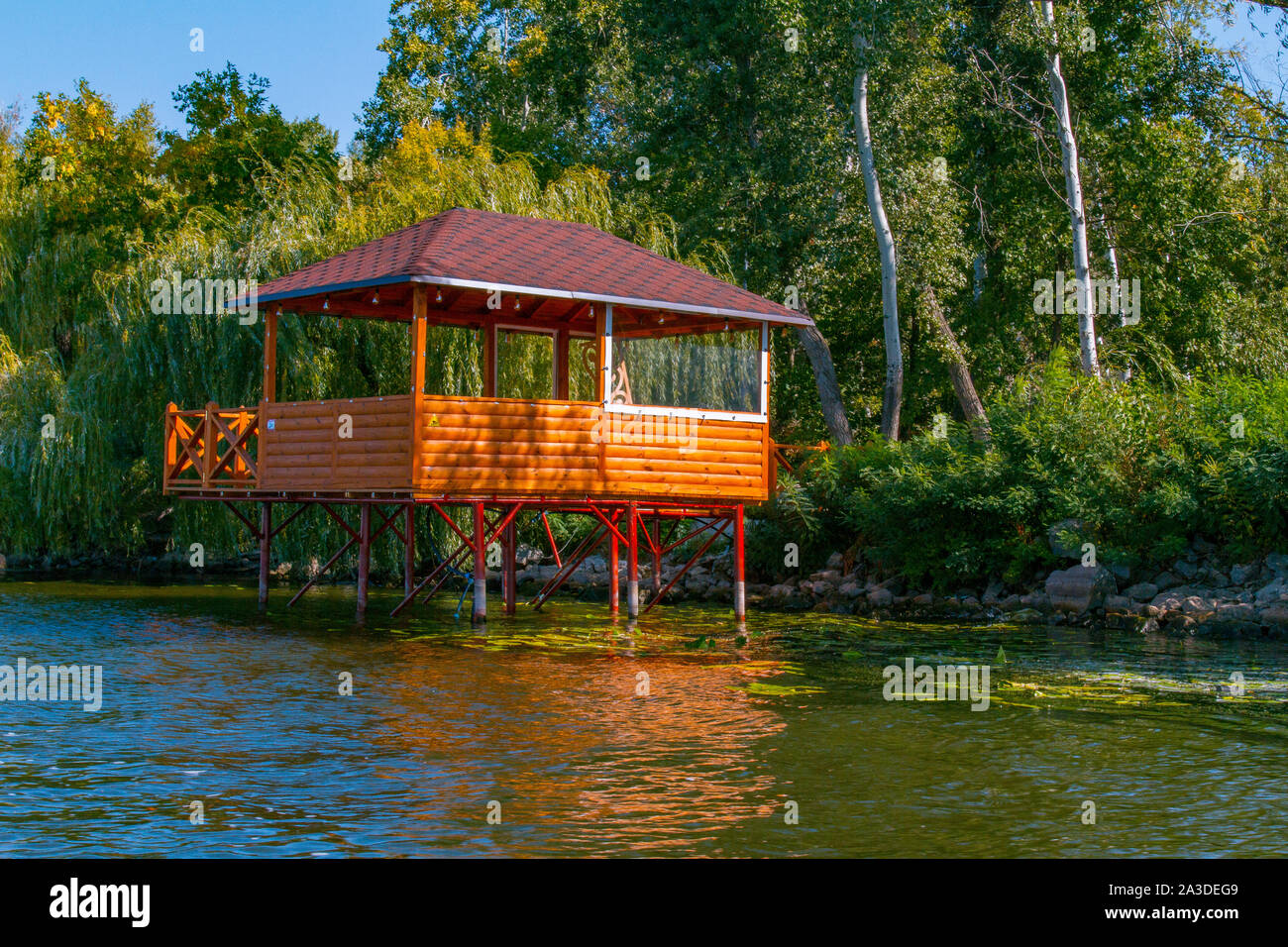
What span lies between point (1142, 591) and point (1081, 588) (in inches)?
37.9

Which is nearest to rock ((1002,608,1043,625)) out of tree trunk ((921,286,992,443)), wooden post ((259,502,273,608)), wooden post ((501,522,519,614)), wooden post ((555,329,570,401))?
wooden post ((501,522,519,614))

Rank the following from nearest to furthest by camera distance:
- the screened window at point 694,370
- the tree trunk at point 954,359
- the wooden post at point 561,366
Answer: the wooden post at point 561,366 < the screened window at point 694,370 < the tree trunk at point 954,359

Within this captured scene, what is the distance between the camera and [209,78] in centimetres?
3491

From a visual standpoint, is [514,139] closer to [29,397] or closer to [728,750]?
[29,397]

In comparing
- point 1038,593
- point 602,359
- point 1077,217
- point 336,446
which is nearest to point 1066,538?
point 1038,593

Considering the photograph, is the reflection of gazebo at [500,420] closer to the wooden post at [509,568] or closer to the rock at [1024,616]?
the wooden post at [509,568]

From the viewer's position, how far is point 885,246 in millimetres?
30797

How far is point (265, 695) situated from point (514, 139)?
112ft

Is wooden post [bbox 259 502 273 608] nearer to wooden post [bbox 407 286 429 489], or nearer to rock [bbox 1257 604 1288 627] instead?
wooden post [bbox 407 286 429 489]

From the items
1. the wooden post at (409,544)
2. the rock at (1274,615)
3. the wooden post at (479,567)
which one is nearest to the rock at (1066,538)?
the rock at (1274,615)

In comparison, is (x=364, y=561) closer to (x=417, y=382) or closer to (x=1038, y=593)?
(x=417, y=382)

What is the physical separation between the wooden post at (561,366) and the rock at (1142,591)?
33.1 ft

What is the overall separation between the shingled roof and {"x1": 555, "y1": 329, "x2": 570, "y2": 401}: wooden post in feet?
6.42

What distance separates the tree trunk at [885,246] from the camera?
1200 inches
